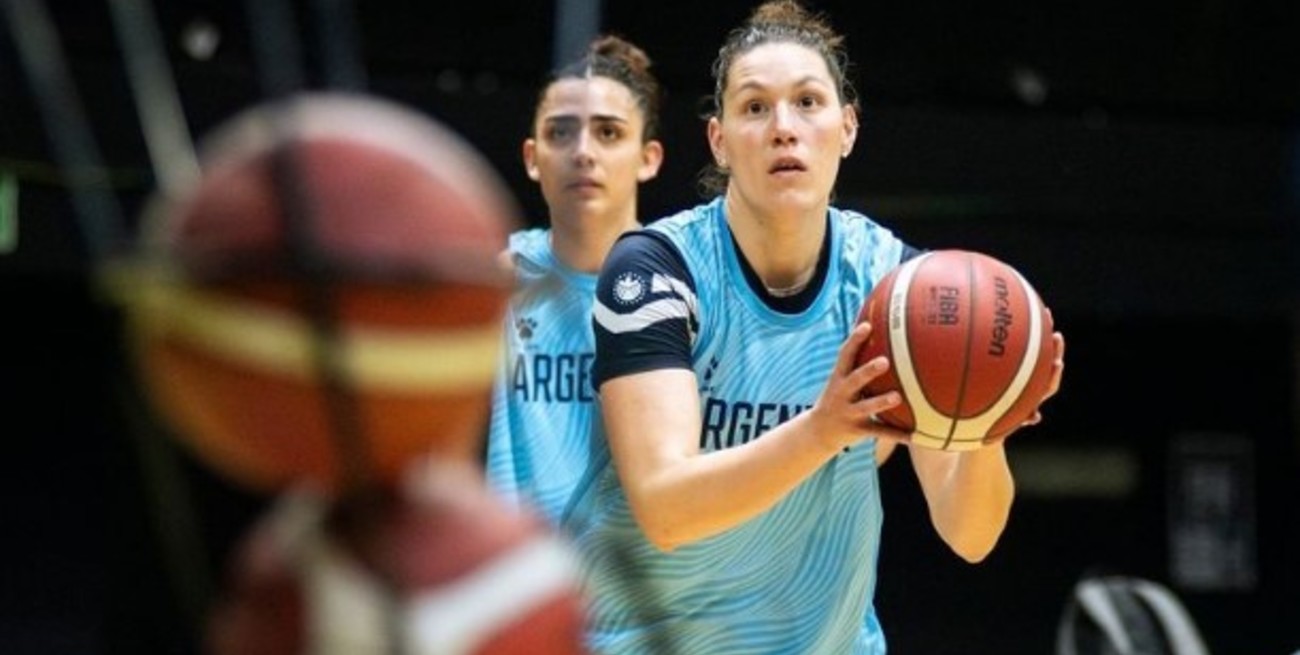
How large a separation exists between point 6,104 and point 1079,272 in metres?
3.13

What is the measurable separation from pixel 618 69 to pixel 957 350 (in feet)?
6.57

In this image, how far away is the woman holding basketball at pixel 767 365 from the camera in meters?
3.29

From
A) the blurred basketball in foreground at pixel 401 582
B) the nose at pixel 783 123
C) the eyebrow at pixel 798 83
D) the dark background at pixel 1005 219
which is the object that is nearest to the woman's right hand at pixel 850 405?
the nose at pixel 783 123

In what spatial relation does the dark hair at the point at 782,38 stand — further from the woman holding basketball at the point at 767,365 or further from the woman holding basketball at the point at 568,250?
the woman holding basketball at the point at 568,250

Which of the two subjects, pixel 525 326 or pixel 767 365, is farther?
pixel 525 326

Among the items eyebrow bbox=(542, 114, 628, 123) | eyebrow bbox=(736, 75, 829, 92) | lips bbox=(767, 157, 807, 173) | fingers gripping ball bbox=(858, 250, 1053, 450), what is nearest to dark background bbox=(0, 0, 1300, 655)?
eyebrow bbox=(542, 114, 628, 123)

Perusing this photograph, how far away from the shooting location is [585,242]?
452 centimetres

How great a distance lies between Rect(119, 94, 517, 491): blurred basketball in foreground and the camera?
1.49 m

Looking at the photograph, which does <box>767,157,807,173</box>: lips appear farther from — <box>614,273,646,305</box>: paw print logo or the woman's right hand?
the woman's right hand

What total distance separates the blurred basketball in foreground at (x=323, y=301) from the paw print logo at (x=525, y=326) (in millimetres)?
2902

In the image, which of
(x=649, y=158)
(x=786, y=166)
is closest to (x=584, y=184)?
(x=649, y=158)

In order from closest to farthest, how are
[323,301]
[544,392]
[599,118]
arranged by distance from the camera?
1. [323,301]
2. [544,392]
3. [599,118]

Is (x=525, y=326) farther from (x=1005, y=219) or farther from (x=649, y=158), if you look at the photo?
(x=1005, y=219)

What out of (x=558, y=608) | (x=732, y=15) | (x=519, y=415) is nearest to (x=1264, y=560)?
(x=732, y=15)
